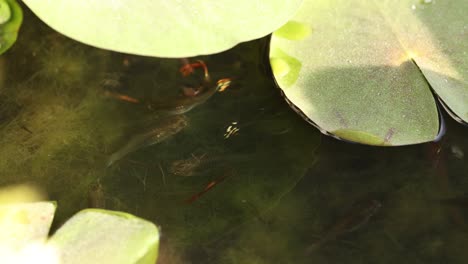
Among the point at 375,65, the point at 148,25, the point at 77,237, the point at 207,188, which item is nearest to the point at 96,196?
the point at 77,237

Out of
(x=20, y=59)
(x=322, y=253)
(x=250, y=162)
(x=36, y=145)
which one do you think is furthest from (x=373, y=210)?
(x=20, y=59)

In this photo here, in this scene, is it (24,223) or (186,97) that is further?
(186,97)

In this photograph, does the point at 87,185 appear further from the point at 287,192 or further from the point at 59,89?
the point at 287,192

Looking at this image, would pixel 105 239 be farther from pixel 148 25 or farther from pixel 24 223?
pixel 148 25

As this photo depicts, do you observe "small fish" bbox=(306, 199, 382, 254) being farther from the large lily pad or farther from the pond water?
the large lily pad

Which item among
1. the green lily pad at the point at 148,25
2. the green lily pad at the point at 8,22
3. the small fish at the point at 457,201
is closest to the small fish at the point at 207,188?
the green lily pad at the point at 148,25

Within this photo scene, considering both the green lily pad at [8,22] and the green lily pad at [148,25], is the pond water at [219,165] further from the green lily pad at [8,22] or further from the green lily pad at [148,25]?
the green lily pad at [148,25]
